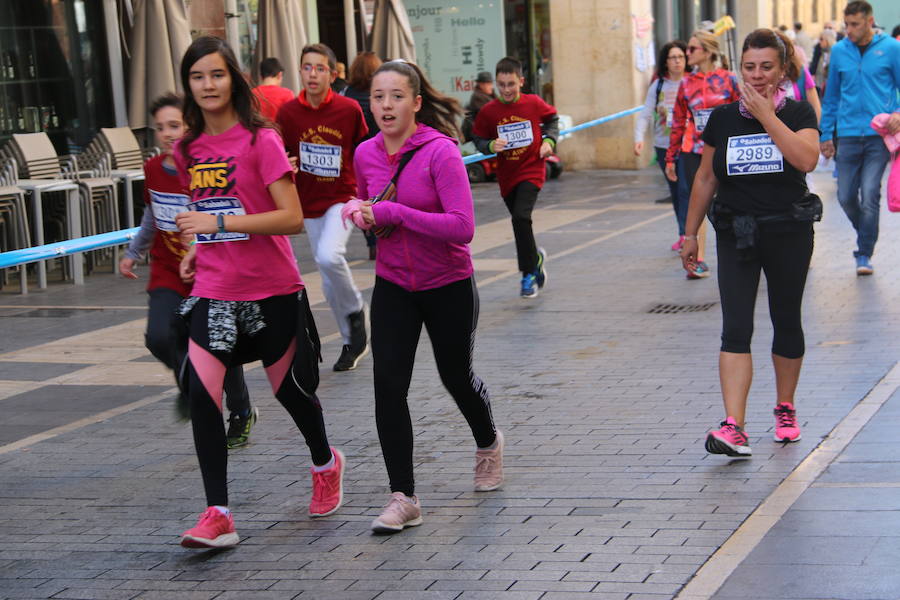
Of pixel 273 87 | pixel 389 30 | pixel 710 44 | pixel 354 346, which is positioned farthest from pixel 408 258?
pixel 389 30

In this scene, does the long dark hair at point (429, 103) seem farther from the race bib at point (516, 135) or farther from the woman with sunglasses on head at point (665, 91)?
the woman with sunglasses on head at point (665, 91)

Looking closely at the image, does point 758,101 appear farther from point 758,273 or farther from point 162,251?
point 162,251

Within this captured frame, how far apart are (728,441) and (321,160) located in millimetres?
3377

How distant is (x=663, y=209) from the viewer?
17.2 m

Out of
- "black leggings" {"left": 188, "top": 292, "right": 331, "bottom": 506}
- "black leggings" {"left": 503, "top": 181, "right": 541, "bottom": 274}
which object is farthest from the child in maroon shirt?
"black leggings" {"left": 503, "top": 181, "right": 541, "bottom": 274}

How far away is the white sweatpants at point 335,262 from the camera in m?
8.44

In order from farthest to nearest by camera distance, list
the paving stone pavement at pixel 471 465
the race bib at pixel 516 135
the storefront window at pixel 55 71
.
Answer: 1. the storefront window at pixel 55 71
2. the race bib at pixel 516 135
3. the paving stone pavement at pixel 471 465

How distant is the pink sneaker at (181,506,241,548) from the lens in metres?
5.07

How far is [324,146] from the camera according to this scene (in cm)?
842

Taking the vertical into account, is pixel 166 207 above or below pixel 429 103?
below

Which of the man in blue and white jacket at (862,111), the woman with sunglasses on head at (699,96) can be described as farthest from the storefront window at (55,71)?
the man in blue and white jacket at (862,111)

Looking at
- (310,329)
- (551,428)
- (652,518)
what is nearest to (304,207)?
(551,428)

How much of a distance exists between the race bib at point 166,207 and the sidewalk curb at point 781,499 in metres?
2.65

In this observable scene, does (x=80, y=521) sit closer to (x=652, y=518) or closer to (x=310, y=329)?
(x=310, y=329)
